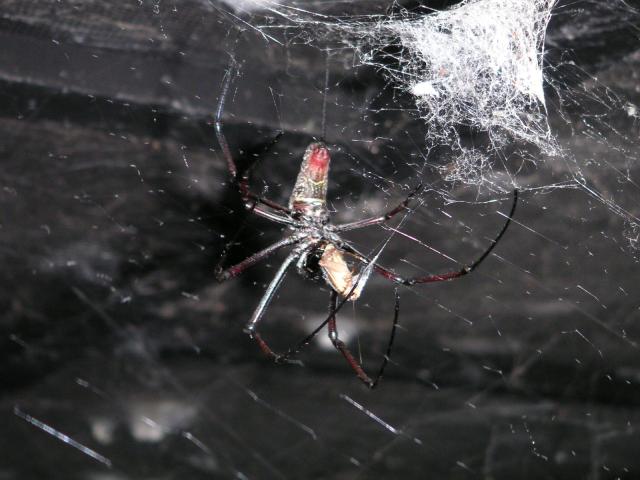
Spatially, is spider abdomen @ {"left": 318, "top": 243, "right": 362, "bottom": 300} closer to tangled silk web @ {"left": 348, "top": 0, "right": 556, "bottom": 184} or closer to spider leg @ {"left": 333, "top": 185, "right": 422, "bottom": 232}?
spider leg @ {"left": 333, "top": 185, "right": 422, "bottom": 232}

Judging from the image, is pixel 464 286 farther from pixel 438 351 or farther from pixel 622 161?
pixel 622 161

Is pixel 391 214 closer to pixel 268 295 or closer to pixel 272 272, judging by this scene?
pixel 268 295

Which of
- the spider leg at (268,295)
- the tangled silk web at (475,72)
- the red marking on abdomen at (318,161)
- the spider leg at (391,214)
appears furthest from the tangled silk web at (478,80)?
the spider leg at (268,295)

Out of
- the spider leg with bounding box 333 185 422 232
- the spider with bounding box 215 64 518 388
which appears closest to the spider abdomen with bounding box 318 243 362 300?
the spider with bounding box 215 64 518 388

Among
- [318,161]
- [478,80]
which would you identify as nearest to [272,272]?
[318,161]

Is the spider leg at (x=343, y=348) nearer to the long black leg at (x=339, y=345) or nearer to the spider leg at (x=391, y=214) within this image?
the long black leg at (x=339, y=345)

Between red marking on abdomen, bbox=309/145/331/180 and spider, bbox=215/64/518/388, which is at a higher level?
red marking on abdomen, bbox=309/145/331/180
